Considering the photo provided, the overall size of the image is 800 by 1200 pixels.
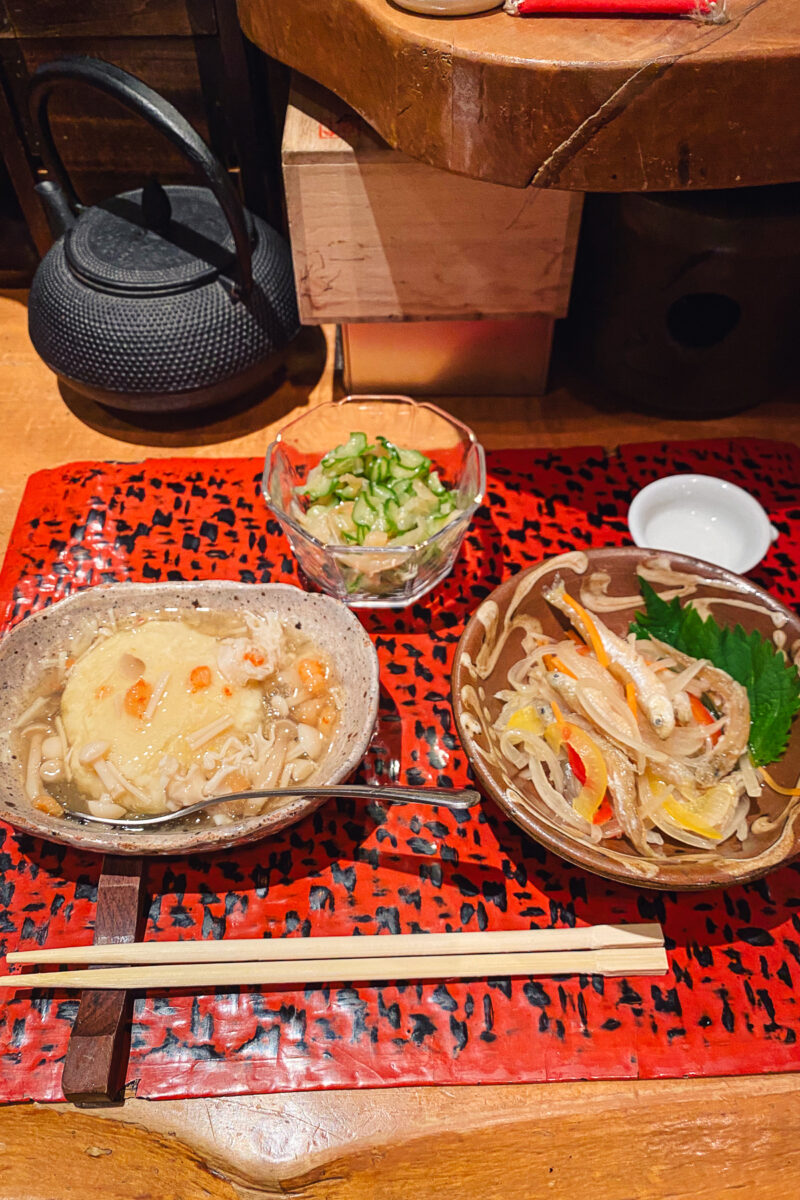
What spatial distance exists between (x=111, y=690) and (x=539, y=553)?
3.22 ft

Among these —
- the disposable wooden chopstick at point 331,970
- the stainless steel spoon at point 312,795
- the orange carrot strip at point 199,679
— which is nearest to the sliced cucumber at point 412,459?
the orange carrot strip at point 199,679

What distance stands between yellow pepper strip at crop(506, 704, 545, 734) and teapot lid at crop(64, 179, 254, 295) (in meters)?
1.29

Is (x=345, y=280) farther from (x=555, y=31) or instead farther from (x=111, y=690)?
(x=111, y=690)

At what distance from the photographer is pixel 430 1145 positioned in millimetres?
1197

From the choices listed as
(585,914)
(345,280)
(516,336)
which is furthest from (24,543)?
(585,914)

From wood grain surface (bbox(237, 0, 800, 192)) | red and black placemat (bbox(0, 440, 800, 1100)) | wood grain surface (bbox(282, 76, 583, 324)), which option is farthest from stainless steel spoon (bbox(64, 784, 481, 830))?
wood grain surface (bbox(282, 76, 583, 324))

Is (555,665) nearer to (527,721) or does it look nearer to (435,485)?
(527,721)

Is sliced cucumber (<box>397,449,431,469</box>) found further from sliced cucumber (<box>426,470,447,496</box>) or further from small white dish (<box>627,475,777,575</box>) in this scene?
small white dish (<box>627,475,777,575</box>)

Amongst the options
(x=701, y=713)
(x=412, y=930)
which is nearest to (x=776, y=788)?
(x=701, y=713)

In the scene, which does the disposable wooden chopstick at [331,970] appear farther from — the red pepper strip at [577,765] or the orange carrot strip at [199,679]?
the orange carrot strip at [199,679]

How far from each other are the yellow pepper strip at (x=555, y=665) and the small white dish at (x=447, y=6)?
1137 mm

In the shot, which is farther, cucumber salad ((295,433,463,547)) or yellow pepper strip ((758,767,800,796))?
cucumber salad ((295,433,463,547))

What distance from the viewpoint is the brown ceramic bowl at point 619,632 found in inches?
47.3

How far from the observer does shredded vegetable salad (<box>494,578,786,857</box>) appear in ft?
4.28
